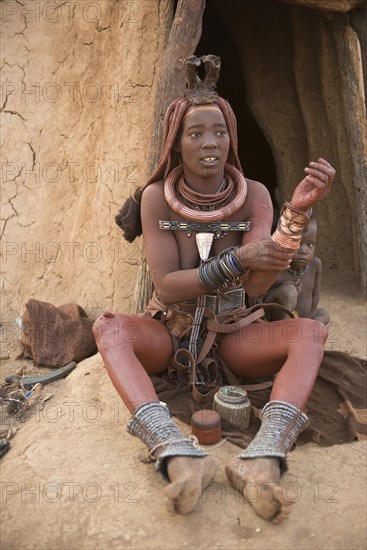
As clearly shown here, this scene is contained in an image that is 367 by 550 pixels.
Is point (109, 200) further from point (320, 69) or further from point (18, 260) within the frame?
point (320, 69)

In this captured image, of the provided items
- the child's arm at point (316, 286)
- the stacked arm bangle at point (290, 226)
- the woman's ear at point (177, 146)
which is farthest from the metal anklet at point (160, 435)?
the child's arm at point (316, 286)

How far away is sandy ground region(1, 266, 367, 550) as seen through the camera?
7.22ft

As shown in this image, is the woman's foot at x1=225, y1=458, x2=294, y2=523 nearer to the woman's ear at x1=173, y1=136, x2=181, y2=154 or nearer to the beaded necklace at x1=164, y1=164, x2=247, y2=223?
the beaded necklace at x1=164, y1=164, x2=247, y2=223

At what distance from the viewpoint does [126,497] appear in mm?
2381

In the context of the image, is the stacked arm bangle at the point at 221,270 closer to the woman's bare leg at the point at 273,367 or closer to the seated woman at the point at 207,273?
the seated woman at the point at 207,273

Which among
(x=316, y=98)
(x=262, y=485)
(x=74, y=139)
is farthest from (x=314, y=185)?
(x=316, y=98)

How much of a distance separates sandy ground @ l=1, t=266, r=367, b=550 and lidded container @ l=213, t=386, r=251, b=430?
0.16 meters

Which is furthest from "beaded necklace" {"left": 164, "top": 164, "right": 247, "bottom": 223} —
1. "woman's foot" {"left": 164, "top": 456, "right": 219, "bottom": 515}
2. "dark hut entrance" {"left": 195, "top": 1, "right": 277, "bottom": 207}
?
"dark hut entrance" {"left": 195, "top": 1, "right": 277, "bottom": 207}

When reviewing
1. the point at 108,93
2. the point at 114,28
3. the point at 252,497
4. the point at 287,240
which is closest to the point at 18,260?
the point at 108,93

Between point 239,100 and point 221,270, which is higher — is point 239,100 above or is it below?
above

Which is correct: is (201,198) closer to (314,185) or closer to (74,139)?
(314,185)

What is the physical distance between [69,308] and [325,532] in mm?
2622

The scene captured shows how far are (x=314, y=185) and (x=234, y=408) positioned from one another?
3.69 feet

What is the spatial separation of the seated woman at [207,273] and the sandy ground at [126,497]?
0.16 metres
